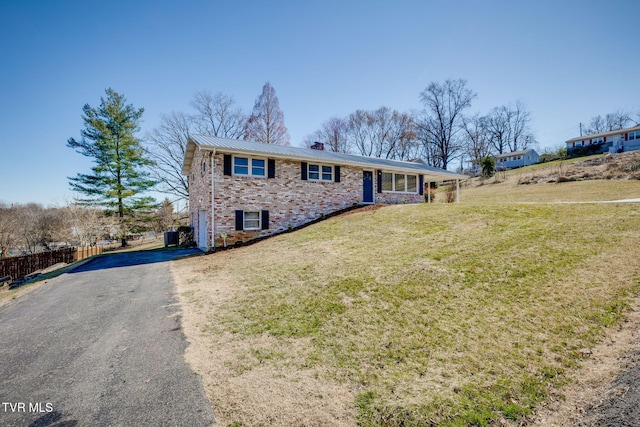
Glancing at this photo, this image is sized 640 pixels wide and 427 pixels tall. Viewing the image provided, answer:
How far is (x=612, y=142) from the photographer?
3894 centimetres

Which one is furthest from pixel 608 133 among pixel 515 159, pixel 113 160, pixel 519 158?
pixel 113 160

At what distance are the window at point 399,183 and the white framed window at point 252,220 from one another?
9198 mm

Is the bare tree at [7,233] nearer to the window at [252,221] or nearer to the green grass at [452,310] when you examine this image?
the window at [252,221]

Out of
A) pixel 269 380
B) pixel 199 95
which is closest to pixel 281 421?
pixel 269 380

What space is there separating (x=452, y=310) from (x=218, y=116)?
99.6 ft

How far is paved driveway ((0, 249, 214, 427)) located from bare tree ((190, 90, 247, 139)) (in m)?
24.8

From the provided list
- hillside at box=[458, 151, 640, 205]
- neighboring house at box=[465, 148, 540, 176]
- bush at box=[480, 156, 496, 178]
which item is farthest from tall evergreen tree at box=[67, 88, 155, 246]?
neighboring house at box=[465, 148, 540, 176]

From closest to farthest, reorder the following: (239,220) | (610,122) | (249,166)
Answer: (239,220) → (249,166) → (610,122)

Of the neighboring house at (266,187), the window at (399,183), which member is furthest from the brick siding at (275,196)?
the window at (399,183)

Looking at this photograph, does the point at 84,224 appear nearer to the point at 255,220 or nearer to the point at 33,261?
the point at 33,261

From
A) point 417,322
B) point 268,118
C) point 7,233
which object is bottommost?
point 417,322

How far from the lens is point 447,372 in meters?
3.19

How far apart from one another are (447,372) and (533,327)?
5.66 ft

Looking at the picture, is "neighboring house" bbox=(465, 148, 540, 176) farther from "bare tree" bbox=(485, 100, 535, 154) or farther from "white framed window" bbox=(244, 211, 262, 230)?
"white framed window" bbox=(244, 211, 262, 230)
